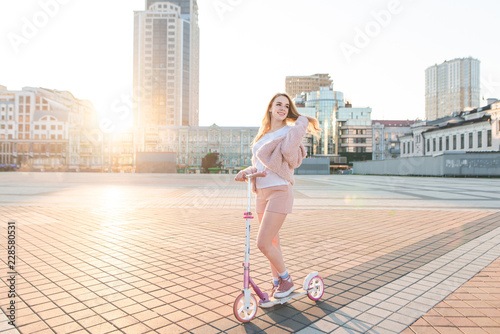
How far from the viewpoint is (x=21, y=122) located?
98.8m

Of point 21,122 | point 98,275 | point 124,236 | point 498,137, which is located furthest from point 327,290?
point 21,122

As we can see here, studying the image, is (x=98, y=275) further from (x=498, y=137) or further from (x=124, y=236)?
(x=498, y=137)

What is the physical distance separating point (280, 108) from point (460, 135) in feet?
230

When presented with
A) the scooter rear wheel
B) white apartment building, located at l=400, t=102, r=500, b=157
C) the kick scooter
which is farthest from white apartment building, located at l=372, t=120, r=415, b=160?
the kick scooter

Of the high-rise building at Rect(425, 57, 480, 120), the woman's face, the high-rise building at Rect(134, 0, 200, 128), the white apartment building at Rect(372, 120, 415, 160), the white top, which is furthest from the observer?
the high-rise building at Rect(425, 57, 480, 120)

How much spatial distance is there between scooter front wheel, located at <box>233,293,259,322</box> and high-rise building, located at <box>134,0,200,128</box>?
13677cm

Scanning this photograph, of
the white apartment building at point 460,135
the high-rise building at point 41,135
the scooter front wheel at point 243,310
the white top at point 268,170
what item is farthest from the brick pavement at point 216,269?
the high-rise building at point 41,135

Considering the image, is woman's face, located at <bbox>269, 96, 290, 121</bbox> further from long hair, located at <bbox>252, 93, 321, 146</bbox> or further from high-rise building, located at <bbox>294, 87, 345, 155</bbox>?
high-rise building, located at <bbox>294, 87, 345, 155</bbox>

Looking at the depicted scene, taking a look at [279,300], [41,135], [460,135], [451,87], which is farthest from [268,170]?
[451,87]

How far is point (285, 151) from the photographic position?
123 inches

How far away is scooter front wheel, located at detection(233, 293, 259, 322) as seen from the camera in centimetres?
292

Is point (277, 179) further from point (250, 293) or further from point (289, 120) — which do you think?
point (250, 293)

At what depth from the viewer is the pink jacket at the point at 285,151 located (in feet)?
10.2

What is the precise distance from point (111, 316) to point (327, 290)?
2181mm
